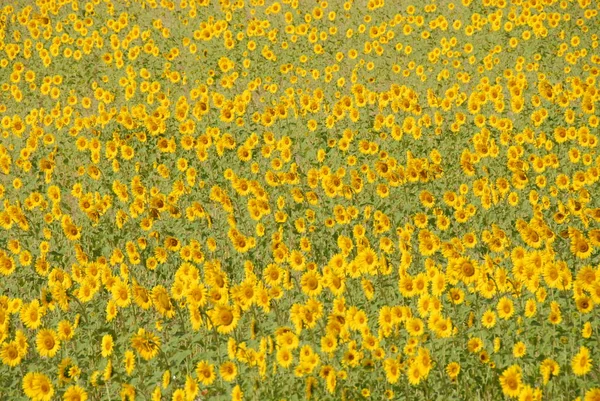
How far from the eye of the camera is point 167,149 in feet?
29.2

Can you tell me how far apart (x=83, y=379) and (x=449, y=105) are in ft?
23.7

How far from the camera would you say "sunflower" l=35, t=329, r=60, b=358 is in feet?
17.6

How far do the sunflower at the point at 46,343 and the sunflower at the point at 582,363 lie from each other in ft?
15.3

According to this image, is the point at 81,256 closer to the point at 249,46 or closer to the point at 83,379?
the point at 83,379

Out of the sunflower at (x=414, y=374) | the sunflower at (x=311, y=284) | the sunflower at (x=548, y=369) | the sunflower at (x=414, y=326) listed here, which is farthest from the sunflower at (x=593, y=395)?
the sunflower at (x=311, y=284)

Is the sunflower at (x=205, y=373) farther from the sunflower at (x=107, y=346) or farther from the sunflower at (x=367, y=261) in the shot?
the sunflower at (x=367, y=261)

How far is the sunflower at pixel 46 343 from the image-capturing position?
5375mm

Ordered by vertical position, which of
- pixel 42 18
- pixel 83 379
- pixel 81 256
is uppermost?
pixel 42 18

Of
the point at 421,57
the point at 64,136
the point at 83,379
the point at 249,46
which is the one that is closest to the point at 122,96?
the point at 64,136

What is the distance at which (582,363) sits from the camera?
4.30 meters

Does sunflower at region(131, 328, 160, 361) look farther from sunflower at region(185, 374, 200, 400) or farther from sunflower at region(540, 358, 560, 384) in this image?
sunflower at region(540, 358, 560, 384)

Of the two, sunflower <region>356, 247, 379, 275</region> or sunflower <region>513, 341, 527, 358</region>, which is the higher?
sunflower <region>356, 247, 379, 275</region>

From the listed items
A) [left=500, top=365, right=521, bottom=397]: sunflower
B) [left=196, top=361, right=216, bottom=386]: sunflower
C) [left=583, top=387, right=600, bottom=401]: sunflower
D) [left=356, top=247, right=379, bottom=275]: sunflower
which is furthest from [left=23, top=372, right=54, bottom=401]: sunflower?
[left=583, top=387, right=600, bottom=401]: sunflower

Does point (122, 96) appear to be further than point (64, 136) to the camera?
Yes
